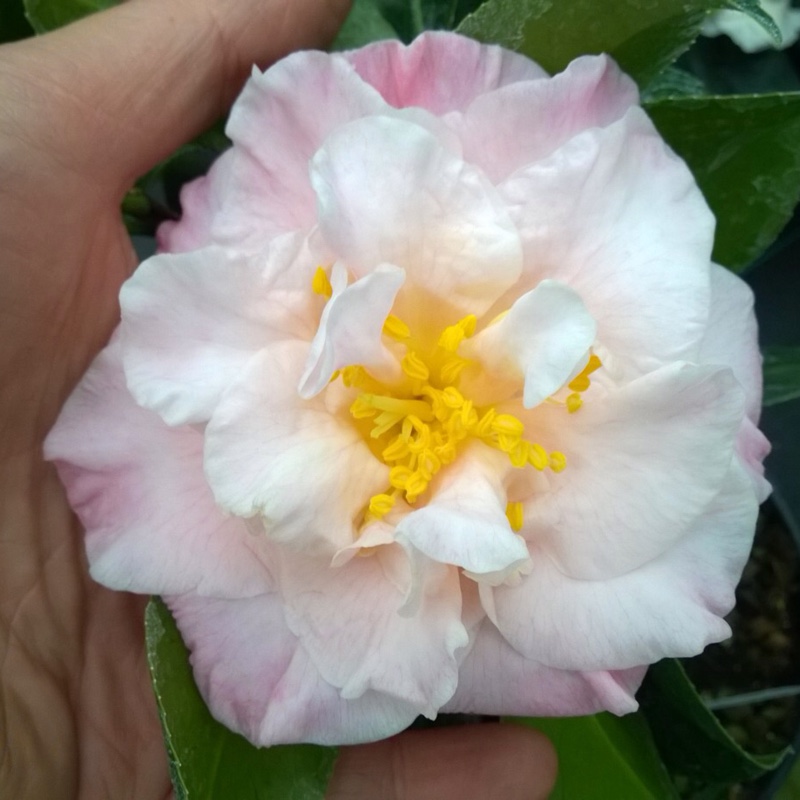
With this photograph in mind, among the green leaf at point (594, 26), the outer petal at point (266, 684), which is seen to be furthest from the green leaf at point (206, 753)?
the green leaf at point (594, 26)

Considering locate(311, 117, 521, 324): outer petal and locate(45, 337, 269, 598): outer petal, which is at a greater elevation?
locate(311, 117, 521, 324): outer petal

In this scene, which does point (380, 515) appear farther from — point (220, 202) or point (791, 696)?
point (791, 696)

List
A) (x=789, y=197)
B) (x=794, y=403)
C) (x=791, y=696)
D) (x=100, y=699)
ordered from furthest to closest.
Result: (x=794, y=403), (x=791, y=696), (x=100, y=699), (x=789, y=197)

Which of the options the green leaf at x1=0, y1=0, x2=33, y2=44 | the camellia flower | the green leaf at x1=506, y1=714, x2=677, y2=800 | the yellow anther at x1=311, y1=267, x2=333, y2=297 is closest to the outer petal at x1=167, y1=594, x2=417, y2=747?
the camellia flower

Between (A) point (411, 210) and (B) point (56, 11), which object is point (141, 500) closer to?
(A) point (411, 210)

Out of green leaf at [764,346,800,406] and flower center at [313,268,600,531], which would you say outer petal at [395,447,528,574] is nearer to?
flower center at [313,268,600,531]

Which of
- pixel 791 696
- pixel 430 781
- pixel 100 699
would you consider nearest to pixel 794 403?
pixel 791 696

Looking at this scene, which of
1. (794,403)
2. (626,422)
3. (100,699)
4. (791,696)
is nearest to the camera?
(626,422)
